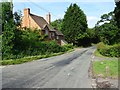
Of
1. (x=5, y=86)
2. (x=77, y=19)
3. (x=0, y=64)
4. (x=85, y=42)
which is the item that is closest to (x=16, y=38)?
(x=0, y=64)

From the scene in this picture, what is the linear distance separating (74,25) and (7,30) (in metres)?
53.2

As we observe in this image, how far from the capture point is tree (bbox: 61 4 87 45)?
95.7 m

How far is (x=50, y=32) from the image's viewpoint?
84812mm

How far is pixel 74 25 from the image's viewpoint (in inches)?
3789

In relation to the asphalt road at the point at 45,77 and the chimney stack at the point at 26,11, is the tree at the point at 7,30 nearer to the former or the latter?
the asphalt road at the point at 45,77

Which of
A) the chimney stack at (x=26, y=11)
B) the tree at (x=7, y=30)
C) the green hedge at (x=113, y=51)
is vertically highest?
the chimney stack at (x=26, y=11)

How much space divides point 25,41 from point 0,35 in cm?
952

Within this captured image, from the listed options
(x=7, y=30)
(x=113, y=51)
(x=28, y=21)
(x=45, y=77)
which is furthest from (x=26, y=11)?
(x=45, y=77)

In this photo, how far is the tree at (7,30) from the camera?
145 ft

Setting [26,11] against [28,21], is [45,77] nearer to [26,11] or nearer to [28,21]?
[26,11]

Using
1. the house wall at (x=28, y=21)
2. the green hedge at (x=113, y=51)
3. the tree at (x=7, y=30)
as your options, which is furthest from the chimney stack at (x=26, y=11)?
the green hedge at (x=113, y=51)

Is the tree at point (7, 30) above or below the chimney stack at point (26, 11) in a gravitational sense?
below

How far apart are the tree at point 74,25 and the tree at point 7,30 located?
5069 centimetres

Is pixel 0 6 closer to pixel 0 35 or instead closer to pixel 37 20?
pixel 0 35
